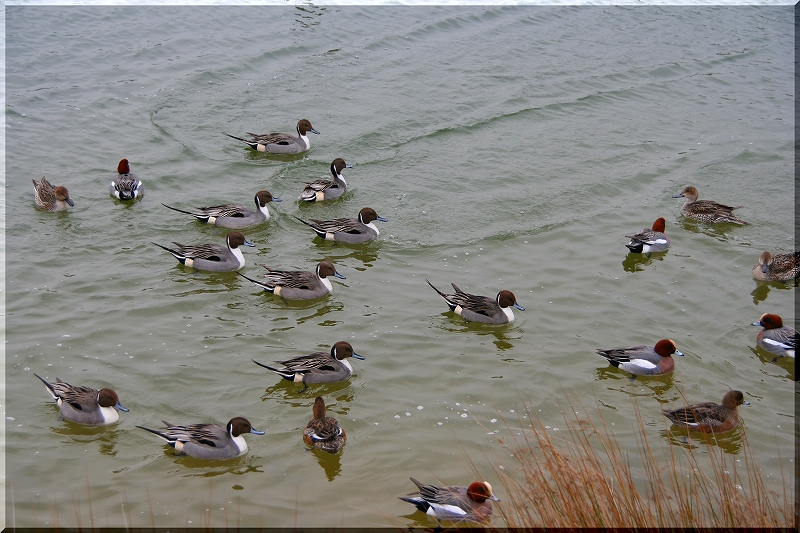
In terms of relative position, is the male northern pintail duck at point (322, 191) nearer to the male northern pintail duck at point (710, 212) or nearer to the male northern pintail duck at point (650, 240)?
the male northern pintail duck at point (650, 240)

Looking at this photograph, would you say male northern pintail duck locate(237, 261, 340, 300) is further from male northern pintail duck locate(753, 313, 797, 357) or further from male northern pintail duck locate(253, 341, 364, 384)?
male northern pintail duck locate(753, 313, 797, 357)

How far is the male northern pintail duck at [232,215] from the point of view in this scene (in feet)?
43.0

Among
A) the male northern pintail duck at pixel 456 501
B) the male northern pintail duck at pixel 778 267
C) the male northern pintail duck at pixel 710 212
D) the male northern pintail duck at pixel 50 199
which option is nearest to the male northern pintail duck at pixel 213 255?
the male northern pintail duck at pixel 50 199

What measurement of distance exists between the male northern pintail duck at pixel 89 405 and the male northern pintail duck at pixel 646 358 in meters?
5.64

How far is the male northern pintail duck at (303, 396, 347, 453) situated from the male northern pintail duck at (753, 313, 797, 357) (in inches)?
230

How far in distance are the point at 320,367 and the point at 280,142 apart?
→ 747 cm

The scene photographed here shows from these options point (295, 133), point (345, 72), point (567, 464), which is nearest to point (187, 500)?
point (567, 464)

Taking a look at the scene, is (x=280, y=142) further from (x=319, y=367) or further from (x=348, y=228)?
(x=319, y=367)

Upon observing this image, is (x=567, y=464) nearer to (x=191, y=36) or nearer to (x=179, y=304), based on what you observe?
(x=179, y=304)

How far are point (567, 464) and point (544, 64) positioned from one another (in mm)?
15565

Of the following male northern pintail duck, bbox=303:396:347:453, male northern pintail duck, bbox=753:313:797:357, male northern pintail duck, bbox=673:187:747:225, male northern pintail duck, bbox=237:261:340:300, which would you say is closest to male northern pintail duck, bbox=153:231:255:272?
male northern pintail duck, bbox=237:261:340:300

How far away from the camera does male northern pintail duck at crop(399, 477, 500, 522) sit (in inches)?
282

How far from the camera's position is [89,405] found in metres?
8.51

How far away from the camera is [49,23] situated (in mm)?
20594
